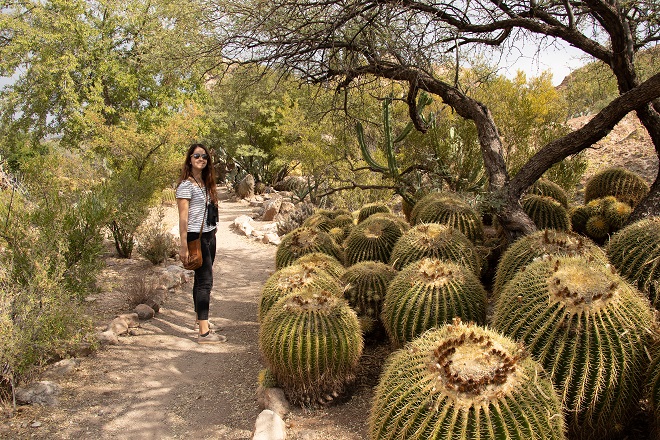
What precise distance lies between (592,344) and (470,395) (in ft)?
2.76

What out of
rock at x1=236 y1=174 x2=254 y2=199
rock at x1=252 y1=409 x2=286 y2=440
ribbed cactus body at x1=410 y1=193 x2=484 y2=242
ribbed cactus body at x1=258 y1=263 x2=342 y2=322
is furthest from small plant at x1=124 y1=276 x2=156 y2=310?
rock at x1=236 y1=174 x2=254 y2=199

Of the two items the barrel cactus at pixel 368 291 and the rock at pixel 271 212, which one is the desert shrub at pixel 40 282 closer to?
the barrel cactus at pixel 368 291

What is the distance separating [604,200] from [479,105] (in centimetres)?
183

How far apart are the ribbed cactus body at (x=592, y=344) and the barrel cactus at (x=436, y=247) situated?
1.63 metres

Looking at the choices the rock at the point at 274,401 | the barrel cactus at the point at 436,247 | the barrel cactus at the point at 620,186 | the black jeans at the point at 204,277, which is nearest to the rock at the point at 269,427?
the rock at the point at 274,401

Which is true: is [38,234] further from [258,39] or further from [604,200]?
[604,200]

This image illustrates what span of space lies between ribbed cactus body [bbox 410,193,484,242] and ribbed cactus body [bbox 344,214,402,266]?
38 centimetres

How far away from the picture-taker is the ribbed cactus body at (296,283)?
14.3 ft

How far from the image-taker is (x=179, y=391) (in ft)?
14.3

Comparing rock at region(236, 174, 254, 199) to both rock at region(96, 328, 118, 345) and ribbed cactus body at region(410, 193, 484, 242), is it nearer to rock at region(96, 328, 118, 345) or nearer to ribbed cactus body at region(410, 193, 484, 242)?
rock at region(96, 328, 118, 345)

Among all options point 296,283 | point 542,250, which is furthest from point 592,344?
point 296,283

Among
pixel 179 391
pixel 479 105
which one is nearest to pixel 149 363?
pixel 179 391

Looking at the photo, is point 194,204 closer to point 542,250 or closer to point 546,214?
point 542,250

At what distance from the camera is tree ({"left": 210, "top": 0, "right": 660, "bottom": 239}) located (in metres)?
4.71
